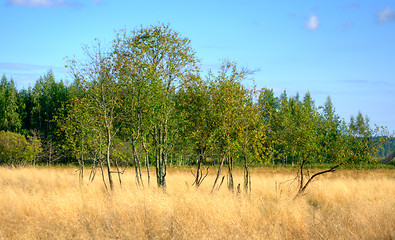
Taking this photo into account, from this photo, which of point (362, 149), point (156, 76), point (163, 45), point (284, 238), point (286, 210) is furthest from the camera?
point (163, 45)

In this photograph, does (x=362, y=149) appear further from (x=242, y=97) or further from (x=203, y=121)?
(x=203, y=121)

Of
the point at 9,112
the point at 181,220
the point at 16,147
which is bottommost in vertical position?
the point at 181,220

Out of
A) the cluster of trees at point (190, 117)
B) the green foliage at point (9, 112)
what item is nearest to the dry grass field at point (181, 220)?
the cluster of trees at point (190, 117)

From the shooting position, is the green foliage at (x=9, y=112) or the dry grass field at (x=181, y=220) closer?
the dry grass field at (x=181, y=220)

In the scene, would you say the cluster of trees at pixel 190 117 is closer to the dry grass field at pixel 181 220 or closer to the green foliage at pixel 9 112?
the dry grass field at pixel 181 220

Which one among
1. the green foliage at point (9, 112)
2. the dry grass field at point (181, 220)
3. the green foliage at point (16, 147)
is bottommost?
the dry grass field at point (181, 220)

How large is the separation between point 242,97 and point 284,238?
8.49 metres

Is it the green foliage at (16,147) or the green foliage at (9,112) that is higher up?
the green foliage at (9,112)

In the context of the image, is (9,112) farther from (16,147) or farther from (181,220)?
(181,220)

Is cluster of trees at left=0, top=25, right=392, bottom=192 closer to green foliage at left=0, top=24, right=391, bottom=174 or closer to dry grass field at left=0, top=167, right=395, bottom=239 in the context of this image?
green foliage at left=0, top=24, right=391, bottom=174

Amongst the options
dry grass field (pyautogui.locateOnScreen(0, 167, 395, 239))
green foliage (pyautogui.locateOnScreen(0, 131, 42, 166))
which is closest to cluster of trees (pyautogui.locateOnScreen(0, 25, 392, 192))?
dry grass field (pyautogui.locateOnScreen(0, 167, 395, 239))

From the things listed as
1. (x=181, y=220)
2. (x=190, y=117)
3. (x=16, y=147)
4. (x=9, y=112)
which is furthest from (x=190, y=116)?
(x=9, y=112)

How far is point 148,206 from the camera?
10.5 m

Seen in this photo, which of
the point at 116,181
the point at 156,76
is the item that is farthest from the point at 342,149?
the point at 116,181
